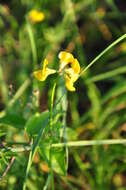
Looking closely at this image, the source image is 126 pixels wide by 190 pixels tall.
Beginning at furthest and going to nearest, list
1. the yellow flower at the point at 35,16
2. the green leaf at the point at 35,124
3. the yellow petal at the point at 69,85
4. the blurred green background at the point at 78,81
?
1. the yellow flower at the point at 35,16
2. the blurred green background at the point at 78,81
3. the green leaf at the point at 35,124
4. the yellow petal at the point at 69,85

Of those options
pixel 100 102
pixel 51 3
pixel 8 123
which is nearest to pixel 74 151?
pixel 100 102

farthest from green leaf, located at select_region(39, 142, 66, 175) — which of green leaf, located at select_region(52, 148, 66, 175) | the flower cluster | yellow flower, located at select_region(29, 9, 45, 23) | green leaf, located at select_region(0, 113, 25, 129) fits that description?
yellow flower, located at select_region(29, 9, 45, 23)

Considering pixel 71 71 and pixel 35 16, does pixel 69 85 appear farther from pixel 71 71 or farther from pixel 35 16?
pixel 35 16

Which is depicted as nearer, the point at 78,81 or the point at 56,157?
the point at 56,157

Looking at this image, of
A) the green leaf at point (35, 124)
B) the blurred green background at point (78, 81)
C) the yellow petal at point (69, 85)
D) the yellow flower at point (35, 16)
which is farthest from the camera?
the yellow flower at point (35, 16)

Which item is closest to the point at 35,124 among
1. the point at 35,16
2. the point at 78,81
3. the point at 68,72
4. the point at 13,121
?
the point at 13,121

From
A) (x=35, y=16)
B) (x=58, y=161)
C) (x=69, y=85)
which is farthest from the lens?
(x=35, y=16)

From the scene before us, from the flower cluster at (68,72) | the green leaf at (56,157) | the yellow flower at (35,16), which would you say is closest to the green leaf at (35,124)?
the green leaf at (56,157)

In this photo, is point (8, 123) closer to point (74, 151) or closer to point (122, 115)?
point (74, 151)

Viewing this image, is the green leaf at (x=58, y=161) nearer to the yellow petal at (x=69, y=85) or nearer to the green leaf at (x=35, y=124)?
the green leaf at (x=35, y=124)
